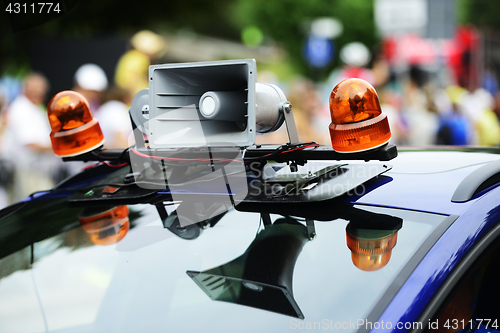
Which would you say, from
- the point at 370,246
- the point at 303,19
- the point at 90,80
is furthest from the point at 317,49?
the point at 303,19

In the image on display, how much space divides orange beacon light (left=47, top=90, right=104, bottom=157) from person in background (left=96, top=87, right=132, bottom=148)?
12.4ft

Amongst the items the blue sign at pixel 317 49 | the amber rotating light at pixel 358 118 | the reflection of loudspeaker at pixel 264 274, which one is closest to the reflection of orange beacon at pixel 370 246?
the reflection of loudspeaker at pixel 264 274

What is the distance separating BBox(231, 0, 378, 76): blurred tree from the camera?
3731 centimetres

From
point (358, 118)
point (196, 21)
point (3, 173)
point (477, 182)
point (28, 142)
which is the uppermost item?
point (196, 21)

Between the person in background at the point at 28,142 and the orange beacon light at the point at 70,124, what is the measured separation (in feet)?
13.5

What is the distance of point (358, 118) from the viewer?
4.87ft

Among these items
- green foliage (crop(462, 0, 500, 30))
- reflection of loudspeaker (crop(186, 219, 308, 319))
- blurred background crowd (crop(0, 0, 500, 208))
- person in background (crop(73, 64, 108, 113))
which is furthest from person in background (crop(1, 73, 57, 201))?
green foliage (crop(462, 0, 500, 30))

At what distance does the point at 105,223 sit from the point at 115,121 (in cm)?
411

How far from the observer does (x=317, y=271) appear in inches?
54.1

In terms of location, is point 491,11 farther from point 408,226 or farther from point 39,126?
point 408,226

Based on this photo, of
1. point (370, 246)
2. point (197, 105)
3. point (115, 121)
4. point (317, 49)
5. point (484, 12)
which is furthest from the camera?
point (484, 12)

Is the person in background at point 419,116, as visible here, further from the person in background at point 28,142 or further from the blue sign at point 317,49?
the blue sign at point 317,49

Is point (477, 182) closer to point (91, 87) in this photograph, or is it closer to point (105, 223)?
point (105, 223)

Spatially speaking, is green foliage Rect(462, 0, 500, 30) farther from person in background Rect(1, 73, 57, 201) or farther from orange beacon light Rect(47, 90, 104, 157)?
orange beacon light Rect(47, 90, 104, 157)
